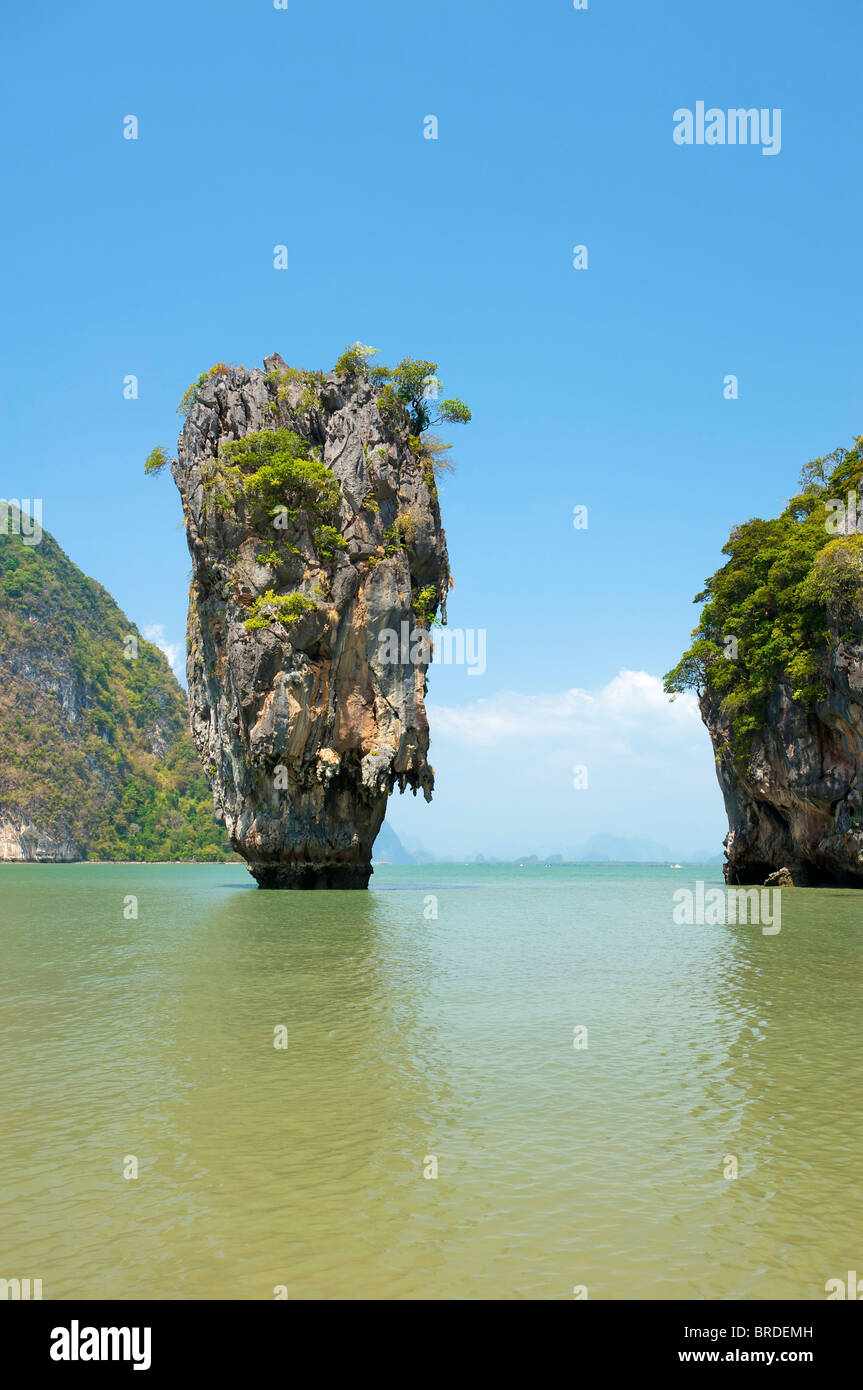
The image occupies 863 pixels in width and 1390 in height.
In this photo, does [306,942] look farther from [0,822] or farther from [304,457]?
[0,822]

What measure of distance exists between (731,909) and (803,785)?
918cm

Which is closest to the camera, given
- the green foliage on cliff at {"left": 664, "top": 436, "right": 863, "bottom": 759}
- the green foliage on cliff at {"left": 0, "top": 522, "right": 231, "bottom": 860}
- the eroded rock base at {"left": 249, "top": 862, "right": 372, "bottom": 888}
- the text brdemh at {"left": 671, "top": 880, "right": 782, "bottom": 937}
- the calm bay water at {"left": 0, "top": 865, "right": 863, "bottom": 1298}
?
the calm bay water at {"left": 0, "top": 865, "right": 863, "bottom": 1298}

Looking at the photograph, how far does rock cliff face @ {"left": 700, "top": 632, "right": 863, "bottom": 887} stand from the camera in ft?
113

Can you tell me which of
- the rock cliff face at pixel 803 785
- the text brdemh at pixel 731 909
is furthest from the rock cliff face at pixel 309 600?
the rock cliff face at pixel 803 785

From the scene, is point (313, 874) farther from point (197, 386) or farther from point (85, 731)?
point (85, 731)

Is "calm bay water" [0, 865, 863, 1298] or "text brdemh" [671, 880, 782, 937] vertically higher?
"calm bay water" [0, 865, 863, 1298]

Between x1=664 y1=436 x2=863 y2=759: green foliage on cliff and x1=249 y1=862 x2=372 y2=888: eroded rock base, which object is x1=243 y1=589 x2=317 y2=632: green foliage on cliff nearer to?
x1=249 y1=862 x2=372 y2=888: eroded rock base

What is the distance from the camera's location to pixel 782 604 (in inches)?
1500

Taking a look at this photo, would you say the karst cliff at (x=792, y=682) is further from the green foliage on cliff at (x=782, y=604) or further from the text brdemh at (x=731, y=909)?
the text brdemh at (x=731, y=909)

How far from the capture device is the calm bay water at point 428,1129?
5.25m

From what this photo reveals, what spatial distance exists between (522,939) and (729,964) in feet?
19.3

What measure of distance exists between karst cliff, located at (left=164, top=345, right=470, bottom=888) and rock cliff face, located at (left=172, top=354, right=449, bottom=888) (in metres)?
0.06

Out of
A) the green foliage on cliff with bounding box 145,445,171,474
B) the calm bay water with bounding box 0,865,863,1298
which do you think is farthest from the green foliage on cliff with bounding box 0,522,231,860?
the calm bay water with bounding box 0,865,863,1298
